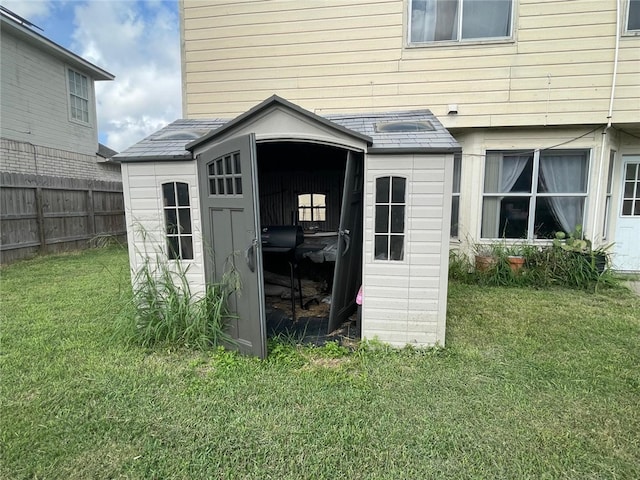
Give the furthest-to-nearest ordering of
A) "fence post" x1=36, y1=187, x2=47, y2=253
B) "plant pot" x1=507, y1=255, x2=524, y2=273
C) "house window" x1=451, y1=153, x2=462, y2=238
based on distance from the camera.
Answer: "fence post" x1=36, y1=187, x2=47, y2=253, "house window" x1=451, y1=153, x2=462, y2=238, "plant pot" x1=507, y1=255, x2=524, y2=273

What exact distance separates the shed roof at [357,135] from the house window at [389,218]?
0.33m

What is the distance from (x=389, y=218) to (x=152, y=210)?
95.6 inches

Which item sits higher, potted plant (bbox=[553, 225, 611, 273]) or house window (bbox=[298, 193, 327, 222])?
house window (bbox=[298, 193, 327, 222])

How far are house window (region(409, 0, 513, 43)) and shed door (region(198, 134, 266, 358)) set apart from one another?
14.2 ft

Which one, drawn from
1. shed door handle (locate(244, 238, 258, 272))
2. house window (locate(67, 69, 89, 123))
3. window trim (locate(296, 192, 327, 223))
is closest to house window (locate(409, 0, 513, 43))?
window trim (locate(296, 192, 327, 223))

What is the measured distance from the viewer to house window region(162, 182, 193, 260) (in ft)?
11.6

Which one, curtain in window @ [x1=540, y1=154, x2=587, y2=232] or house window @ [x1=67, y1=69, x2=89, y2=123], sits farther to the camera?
house window @ [x1=67, y1=69, x2=89, y2=123]

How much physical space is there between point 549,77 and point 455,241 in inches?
118

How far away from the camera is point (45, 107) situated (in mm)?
9797

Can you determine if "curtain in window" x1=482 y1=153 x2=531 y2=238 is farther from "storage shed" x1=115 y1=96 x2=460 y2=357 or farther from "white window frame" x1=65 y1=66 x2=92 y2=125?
"white window frame" x1=65 y1=66 x2=92 y2=125

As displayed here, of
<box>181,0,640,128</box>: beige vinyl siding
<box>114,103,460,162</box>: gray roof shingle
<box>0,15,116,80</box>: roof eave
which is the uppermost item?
<box>0,15,116,80</box>: roof eave

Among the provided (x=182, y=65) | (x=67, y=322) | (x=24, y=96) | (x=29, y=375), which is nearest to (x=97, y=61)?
(x=24, y=96)

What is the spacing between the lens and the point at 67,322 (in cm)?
405

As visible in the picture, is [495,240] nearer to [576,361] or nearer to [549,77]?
[549,77]
